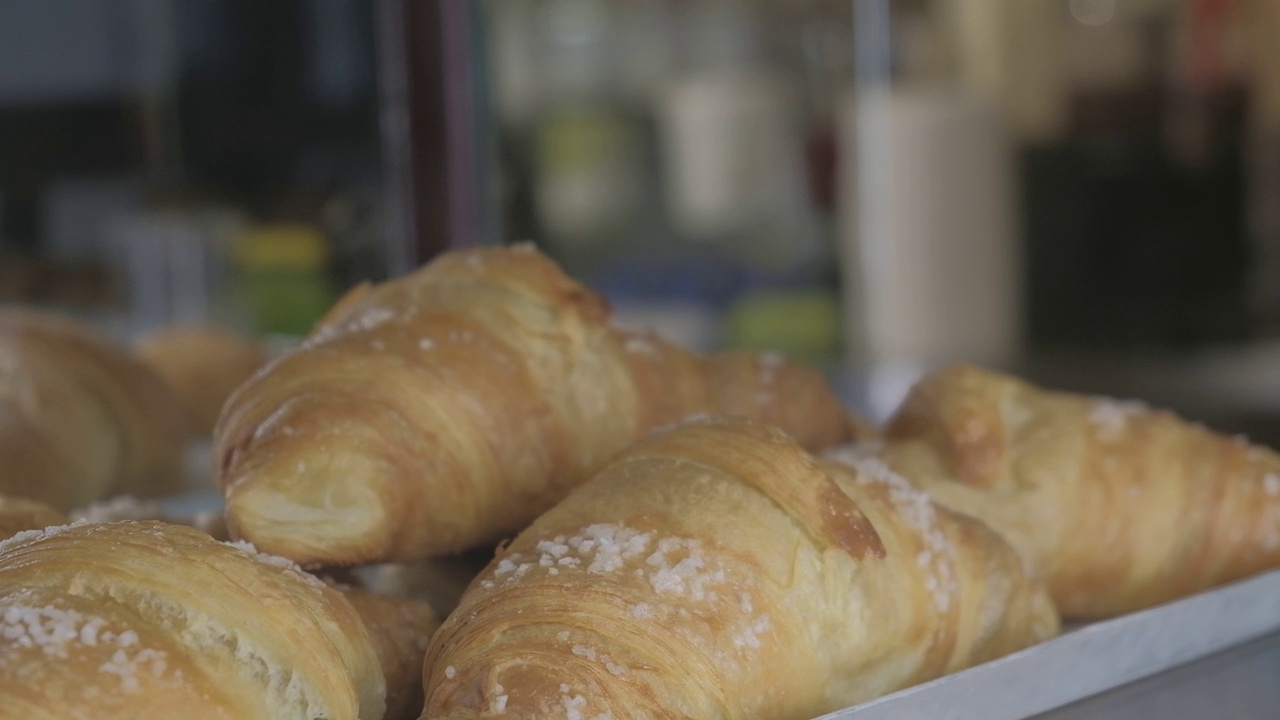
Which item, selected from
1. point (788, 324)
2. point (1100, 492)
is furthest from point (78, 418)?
point (788, 324)

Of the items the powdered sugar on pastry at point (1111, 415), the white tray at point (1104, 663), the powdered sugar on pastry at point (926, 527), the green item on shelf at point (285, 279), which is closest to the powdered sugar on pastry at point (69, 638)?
the white tray at point (1104, 663)

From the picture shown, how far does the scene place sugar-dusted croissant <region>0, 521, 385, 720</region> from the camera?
1.75ft

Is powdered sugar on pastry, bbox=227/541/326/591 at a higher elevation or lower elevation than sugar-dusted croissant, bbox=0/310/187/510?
higher

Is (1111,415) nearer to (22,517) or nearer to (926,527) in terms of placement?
(926,527)

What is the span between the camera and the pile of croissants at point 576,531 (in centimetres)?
59

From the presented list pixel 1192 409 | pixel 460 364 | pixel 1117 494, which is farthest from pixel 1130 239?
pixel 460 364

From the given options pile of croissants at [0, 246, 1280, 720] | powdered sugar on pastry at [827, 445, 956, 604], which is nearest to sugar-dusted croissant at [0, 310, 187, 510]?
pile of croissants at [0, 246, 1280, 720]

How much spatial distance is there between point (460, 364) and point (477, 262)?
10 centimetres

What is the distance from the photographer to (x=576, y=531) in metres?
0.68

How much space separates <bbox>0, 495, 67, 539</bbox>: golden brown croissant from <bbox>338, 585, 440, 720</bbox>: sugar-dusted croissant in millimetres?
178

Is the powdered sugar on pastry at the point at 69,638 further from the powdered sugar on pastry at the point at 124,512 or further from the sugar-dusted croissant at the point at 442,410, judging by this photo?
the powdered sugar on pastry at the point at 124,512

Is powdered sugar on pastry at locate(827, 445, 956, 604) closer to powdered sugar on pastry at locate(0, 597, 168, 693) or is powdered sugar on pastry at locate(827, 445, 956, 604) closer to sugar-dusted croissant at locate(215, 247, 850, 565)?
sugar-dusted croissant at locate(215, 247, 850, 565)

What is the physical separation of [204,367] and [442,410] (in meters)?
0.88

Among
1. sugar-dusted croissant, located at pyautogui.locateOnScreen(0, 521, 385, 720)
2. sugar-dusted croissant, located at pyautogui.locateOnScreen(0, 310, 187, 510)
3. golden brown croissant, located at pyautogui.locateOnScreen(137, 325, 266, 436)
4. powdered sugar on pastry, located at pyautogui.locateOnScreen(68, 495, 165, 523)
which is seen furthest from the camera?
golden brown croissant, located at pyautogui.locateOnScreen(137, 325, 266, 436)
